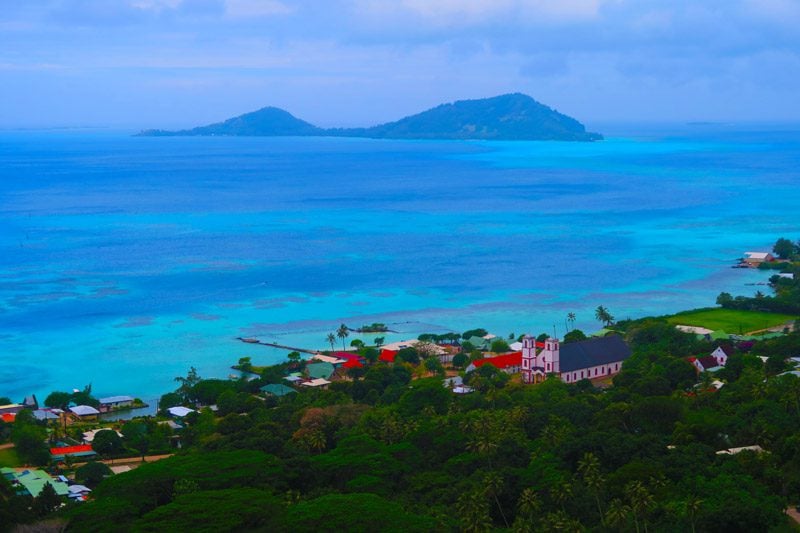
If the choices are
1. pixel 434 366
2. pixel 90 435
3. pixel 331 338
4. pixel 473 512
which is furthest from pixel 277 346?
pixel 473 512

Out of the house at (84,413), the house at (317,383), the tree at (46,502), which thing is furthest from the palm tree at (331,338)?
the tree at (46,502)

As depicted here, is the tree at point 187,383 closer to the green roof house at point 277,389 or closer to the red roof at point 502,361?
the green roof house at point 277,389

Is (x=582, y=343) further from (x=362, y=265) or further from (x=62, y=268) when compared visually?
(x=62, y=268)

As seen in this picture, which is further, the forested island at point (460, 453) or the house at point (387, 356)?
the house at point (387, 356)

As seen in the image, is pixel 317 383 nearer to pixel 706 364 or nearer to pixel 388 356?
pixel 388 356

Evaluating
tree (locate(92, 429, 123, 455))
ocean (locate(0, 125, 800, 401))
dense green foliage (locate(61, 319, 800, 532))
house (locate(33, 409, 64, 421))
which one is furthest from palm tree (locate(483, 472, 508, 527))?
ocean (locate(0, 125, 800, 401))

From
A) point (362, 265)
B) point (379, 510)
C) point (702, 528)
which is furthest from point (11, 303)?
point (702, 528)
